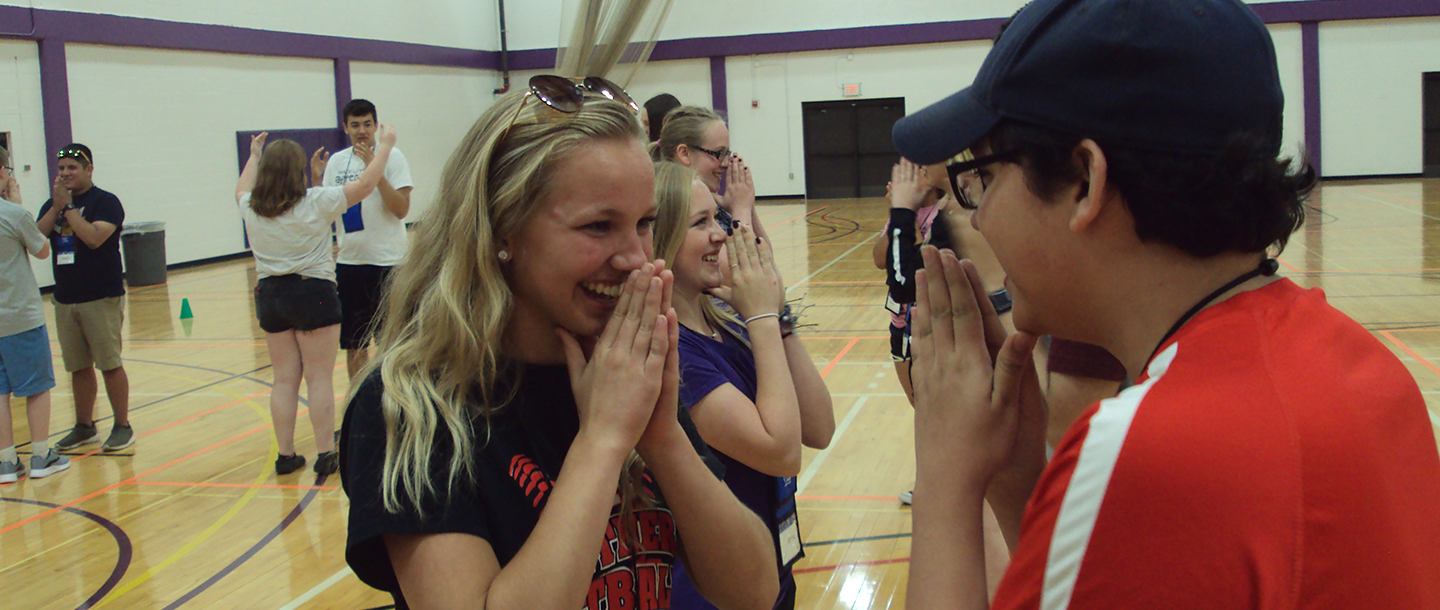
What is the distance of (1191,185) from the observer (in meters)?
0.90

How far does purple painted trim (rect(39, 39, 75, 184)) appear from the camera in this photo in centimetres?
1170

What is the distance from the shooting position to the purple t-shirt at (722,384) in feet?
6.24

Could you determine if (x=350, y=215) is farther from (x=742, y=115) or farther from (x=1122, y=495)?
(x=742, y=115)

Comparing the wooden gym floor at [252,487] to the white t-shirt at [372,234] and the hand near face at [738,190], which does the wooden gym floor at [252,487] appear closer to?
the white t-shirt at [372,234]

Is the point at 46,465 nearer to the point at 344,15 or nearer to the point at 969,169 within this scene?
the point at 969,169

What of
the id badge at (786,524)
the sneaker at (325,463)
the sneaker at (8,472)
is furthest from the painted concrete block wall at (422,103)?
the id badge at (786,524)

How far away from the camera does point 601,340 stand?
125cm

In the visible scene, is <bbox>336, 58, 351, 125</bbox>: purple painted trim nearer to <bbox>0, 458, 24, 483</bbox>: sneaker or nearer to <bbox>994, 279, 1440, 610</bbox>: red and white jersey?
<bbox>0, 458, 24, 483</bbox>: sneaker

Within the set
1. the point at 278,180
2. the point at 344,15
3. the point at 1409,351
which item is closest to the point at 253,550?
the point at 278,180

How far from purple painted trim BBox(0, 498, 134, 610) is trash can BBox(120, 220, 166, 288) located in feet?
28.0

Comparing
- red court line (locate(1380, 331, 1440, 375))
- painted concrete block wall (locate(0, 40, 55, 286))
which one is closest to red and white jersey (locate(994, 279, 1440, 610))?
red court line (locate(1380, 331, 1440, 375))

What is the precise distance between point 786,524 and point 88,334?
484 cm

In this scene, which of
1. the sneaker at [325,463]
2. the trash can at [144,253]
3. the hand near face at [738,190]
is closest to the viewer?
the hand near face at [738,190]

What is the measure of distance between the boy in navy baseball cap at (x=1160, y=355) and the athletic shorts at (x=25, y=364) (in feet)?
17.7
